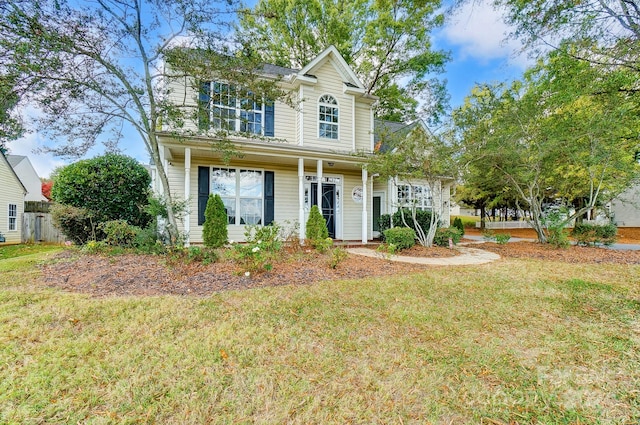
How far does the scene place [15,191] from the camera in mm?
13406

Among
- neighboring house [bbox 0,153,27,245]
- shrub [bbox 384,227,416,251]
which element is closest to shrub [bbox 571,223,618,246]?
shrub [bbox 384,227,416,251]

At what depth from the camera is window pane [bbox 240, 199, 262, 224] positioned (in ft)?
31.3

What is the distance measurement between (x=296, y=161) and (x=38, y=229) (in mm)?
12158

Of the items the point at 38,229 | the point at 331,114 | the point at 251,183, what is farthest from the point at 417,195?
the point at 38,229

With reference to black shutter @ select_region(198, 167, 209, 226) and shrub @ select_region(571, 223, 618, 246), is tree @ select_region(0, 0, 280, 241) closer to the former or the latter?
black shutter @ select_region(198, 167, 209, 226)

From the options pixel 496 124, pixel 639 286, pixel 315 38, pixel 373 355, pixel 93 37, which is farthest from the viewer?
pixel 315 38

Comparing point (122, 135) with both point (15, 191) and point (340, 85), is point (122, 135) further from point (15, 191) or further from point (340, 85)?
point (15, 191)

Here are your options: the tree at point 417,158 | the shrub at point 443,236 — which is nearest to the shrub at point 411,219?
the shrub at point 443,236

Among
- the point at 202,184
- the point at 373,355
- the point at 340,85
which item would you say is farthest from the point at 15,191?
the point at 373,355

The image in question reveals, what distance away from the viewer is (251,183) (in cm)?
963

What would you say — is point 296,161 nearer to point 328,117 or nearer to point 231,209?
point 328,117

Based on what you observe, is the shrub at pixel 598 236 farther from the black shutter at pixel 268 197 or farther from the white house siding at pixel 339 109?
the black shutter at pixel 268 197

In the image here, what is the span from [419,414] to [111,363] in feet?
7.85

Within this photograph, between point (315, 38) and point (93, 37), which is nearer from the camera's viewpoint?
point (93, 37)
